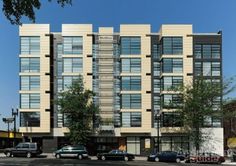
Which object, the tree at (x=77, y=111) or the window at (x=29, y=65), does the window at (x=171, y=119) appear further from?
the window at (x=29, y=65)

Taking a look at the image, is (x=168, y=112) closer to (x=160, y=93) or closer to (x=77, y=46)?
(x=160, y=93)

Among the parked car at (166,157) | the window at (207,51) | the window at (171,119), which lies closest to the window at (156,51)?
the window at (207,51)

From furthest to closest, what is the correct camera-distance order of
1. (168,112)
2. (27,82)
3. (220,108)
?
1. (27,82)
2. (168,112)
3. (220,108)

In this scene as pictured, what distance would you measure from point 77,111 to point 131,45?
1797 centimetres

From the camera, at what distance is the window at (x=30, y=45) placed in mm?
84188

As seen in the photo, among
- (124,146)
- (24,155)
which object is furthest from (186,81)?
(24,155)

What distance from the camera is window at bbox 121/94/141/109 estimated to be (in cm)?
8475

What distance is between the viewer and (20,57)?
275 feet

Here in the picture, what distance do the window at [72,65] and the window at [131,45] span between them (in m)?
7.72

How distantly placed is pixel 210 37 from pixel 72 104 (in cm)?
2754

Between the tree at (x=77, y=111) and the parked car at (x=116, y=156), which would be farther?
the tree at (x=77, y=111)

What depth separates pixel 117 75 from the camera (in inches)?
3393

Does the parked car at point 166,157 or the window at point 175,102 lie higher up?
the window at point 175,102

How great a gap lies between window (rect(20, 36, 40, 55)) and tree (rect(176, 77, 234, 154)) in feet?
84.7
